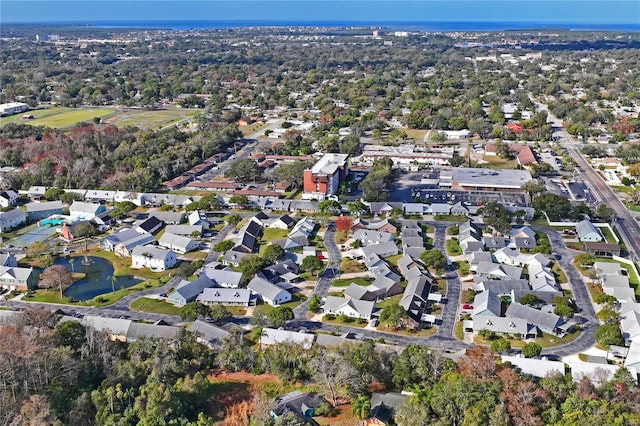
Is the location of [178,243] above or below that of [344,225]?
below

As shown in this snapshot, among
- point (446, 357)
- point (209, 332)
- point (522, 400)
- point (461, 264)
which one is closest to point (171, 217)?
point (209, 332)

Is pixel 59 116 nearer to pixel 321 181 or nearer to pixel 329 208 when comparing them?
pixel 321 181

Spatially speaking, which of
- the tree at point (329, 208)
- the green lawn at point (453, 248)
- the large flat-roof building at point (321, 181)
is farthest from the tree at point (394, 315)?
→ the large flat-roof building at point (321, 181)

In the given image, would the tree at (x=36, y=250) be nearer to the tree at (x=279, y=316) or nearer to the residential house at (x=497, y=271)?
the tree at (x=279, y=316)

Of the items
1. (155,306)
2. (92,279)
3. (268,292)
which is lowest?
(92,279)

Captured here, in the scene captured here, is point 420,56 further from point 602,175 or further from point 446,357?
point 446,357

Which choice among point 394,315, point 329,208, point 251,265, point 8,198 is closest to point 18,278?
point 251,265
